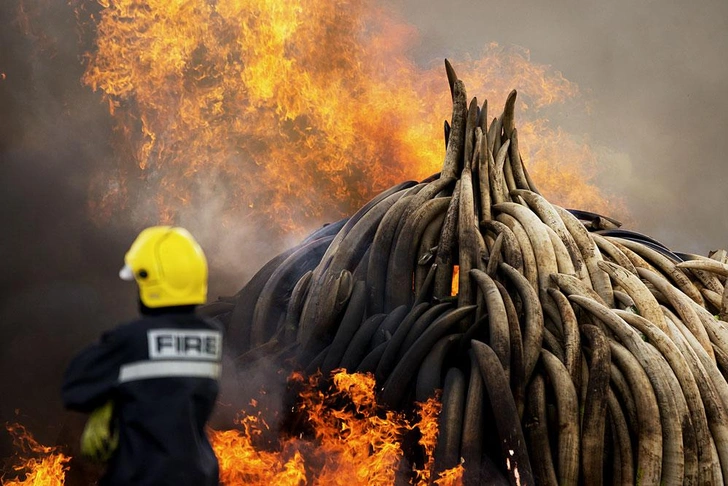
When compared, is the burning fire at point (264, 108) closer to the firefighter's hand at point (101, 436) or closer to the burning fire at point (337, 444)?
the burning fire at point (337, 444)

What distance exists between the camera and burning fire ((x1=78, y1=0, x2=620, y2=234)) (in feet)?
39.5

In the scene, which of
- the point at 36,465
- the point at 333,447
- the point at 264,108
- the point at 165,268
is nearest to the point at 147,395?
the point at 165,268

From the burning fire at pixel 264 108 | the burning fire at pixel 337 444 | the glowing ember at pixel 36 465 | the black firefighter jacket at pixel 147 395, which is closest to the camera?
the black firefighter jacket at pixel 147 395

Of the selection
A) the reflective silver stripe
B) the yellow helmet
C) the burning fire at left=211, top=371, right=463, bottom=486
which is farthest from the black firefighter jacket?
the burning fire at left=211, top=371, right=463, bottom=486

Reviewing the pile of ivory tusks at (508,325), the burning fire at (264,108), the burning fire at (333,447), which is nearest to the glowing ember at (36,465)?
the burning fire at (333,447)

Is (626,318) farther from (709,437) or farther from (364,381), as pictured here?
(364,381)

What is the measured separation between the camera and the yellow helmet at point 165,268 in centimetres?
348

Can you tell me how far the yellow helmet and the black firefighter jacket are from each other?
4.2 inches

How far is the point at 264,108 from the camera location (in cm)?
1356

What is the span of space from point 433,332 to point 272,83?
7.40 meters

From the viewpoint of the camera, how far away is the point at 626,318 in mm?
7512

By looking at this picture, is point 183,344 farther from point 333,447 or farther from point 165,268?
point 333,447

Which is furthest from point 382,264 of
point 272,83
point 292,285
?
point 272,83

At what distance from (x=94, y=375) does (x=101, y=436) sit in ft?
0.86
